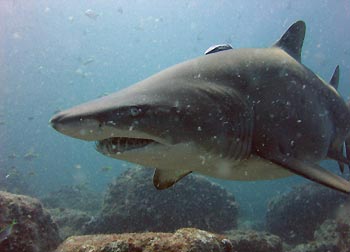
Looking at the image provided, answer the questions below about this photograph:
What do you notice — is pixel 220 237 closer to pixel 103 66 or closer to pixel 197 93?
pixel 197 93

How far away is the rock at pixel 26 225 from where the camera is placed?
14.4 feet

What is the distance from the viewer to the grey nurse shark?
8.82 ft

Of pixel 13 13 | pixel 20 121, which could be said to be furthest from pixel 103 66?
pixel 13 13

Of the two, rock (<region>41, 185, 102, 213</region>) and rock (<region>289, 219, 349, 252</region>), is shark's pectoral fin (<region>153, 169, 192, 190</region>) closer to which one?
rock (<region>289, 219, 349, 252</region>)

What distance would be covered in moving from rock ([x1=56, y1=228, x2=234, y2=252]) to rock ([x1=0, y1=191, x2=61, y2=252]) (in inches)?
70.0

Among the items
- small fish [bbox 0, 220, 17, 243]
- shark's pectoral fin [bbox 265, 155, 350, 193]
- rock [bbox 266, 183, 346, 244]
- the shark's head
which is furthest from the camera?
rock [bbox 266, 183, 346, 244]

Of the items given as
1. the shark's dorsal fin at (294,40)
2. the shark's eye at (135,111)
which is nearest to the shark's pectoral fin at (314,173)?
the shark's eye at (135,111)

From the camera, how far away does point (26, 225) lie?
15.2 feet

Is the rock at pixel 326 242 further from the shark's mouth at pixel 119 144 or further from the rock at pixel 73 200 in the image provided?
the rock at pixel 73 200

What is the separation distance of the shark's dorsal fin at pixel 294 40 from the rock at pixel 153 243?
3138mm

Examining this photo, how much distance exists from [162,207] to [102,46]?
160 m

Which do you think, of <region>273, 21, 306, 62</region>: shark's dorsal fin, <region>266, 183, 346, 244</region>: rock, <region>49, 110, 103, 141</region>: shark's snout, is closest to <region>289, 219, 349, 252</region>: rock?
<region>266, 183, 346, 244</region>: rock

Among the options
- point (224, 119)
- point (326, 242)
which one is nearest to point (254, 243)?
point (326, 242)

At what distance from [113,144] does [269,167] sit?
1985 mm
